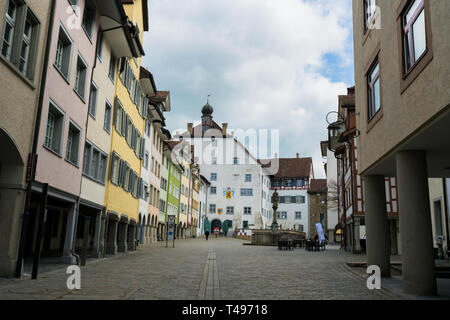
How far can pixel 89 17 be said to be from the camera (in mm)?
17234

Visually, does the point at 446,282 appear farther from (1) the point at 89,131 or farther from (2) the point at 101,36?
(2) the point at 101,36

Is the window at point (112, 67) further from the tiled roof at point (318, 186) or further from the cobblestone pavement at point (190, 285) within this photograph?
the tiled roof at point (318, 186)

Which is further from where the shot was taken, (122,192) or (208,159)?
(208,159)

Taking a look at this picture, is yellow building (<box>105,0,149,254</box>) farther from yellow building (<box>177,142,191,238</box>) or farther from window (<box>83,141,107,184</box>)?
yellow building (<box>177,142,191,238</box>)

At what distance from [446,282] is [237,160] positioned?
229 ft

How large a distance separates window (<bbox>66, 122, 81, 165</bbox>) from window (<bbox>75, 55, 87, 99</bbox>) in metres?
1.30

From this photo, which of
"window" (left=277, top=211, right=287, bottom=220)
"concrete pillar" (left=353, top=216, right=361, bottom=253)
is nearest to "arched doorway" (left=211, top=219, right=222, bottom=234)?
"window" (left=277, top=211, right=287, bottom=220)

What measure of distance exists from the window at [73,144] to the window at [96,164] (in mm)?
1254

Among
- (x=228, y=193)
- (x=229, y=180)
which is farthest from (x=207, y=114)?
(x=228, y=193)

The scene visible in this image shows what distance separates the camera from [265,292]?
952 cm

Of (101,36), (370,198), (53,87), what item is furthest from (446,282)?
(101,36)

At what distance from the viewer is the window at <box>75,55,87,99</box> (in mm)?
16244

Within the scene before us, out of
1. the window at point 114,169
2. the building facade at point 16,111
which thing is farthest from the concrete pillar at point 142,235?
the building facade at point 16,111

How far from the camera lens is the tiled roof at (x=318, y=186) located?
80.2 m
